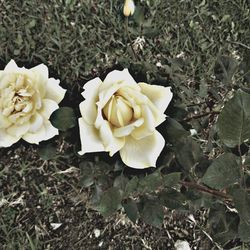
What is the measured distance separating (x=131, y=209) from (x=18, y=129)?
334mm

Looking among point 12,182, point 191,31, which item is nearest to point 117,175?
point 12,182

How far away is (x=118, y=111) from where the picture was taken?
0.92 meters

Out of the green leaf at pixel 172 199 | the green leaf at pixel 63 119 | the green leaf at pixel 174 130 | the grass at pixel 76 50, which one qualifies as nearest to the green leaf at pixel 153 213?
the green leaf at pixel 172 199

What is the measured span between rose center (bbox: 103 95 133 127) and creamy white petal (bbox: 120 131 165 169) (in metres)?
0.07

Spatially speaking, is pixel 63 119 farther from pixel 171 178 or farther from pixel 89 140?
pixel 171 178

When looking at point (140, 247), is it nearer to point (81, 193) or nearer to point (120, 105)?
point (81, 193)

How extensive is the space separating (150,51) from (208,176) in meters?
1.09

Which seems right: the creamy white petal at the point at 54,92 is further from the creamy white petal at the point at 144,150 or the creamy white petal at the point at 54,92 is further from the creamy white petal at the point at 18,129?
the creamy white petal at the point at 144,150

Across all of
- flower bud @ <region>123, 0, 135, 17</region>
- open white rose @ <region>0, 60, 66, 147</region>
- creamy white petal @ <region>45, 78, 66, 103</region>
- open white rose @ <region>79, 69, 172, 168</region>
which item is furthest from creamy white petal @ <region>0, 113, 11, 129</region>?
flower bud @ <region>123, 0, 135, 17</region>

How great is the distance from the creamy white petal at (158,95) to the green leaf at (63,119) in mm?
171

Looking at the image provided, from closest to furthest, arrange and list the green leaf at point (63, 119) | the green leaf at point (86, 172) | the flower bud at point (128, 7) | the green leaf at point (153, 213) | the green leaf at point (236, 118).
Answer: the green leaf at point (236, 118) → the green leaf at point (63, 119) → the green leaf at point (153, 213) → the green leaf at point (86, 172) → the flower bud at point (128, 7)

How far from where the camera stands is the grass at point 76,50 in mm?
1698

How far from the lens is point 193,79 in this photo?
1.94 m

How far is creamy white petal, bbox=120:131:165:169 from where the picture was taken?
3.26 ft
